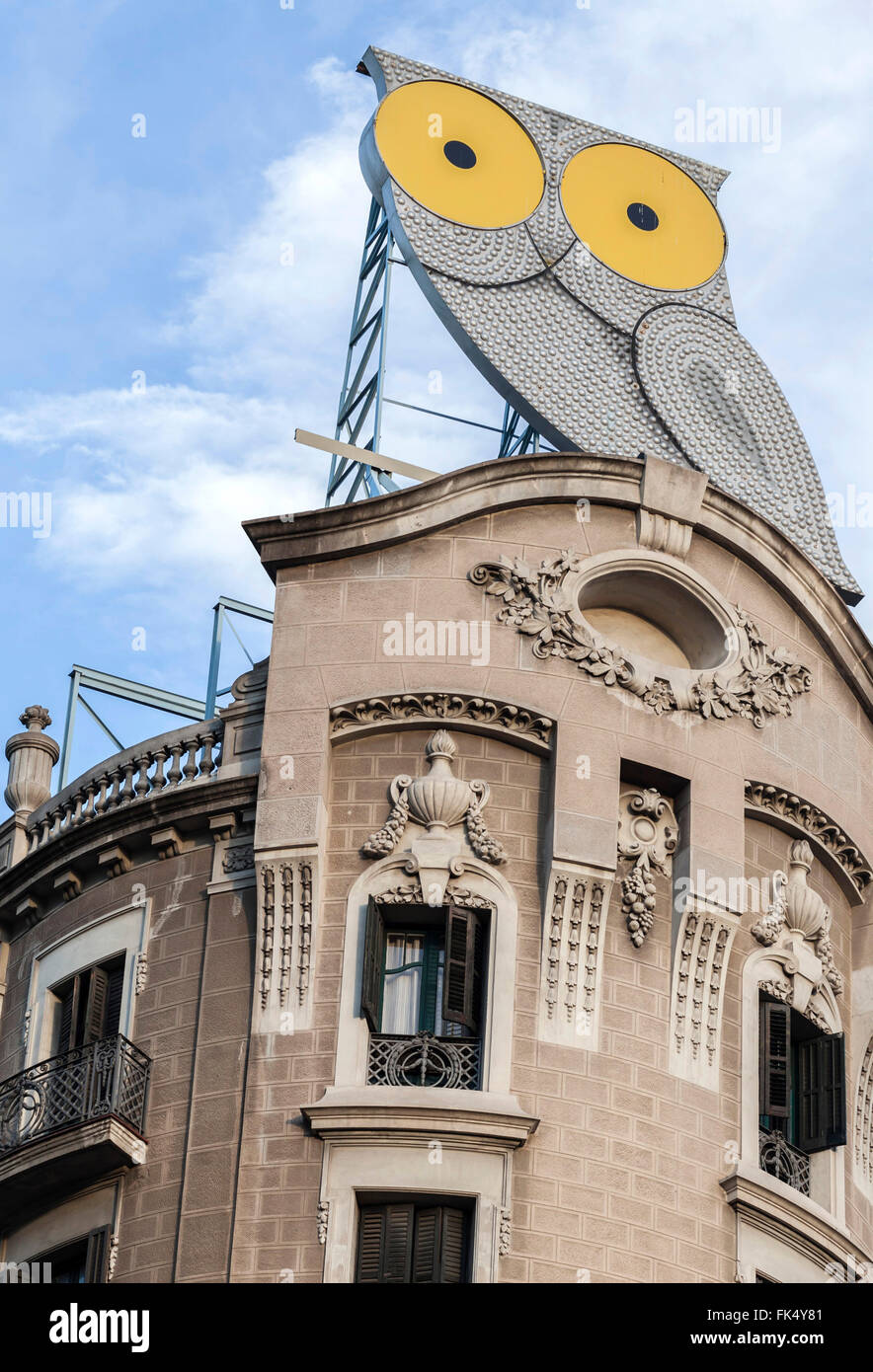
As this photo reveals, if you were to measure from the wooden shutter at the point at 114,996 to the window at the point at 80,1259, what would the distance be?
2.82 meters

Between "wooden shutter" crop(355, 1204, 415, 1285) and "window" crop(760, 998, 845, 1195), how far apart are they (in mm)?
4896

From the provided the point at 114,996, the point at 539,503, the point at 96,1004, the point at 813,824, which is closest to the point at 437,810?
the point at 539,503

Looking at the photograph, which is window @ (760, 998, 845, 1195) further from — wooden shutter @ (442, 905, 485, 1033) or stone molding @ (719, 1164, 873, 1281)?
wooden shutter @ (442, 905, 485, 1033)

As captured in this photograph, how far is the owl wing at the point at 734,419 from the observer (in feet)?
143

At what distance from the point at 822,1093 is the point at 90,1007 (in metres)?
9.24

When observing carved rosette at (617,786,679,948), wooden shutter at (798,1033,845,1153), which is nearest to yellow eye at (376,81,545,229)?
carved rosette at (617,786,679,948)

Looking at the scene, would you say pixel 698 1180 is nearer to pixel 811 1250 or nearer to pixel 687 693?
pixel 811 1250

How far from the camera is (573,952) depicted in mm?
33969

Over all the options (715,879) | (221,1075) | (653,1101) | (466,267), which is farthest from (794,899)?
(466,267)

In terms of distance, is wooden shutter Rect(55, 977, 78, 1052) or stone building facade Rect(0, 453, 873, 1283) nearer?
stone building facade Rect(0, 453, 873, 1283)

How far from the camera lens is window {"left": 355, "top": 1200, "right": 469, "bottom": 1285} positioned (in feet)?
104

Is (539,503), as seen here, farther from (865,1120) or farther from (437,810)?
(865,1120)

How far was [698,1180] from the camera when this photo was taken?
33125 millimetres

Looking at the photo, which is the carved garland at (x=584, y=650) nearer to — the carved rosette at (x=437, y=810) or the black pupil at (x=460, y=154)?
the carved rosette at (x=437, y=810)
